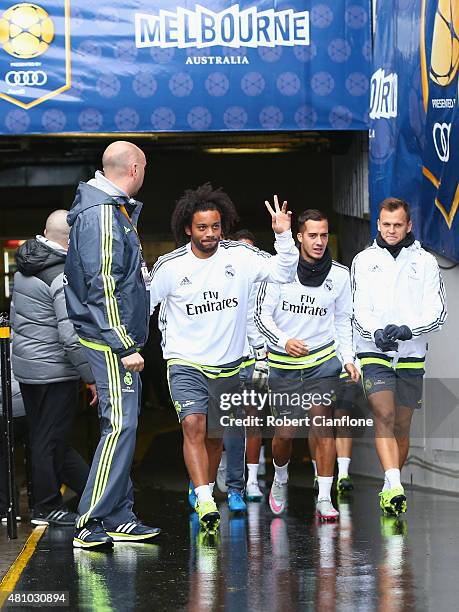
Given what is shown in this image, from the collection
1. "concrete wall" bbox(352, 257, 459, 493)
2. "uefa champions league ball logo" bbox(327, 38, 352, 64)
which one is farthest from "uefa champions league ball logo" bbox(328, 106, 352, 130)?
"concrete wall" bbox(352, 257, 459, 493)

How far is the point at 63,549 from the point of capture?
7207 mm

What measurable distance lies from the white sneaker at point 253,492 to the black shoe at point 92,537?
225 centimetres

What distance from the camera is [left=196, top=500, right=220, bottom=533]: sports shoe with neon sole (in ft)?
24.6

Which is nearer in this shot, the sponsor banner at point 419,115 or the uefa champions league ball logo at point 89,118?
the sponsor banner at point 419,115

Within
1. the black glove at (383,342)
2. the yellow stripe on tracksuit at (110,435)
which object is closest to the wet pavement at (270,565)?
the yellow stripe on tracksuit at (110,435)

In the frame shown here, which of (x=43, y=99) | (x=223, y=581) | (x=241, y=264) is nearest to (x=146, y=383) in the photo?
(x=43, y=99)

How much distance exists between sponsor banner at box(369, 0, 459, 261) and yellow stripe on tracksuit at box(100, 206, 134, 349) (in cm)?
288

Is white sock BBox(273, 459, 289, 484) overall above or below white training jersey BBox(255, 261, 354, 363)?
below

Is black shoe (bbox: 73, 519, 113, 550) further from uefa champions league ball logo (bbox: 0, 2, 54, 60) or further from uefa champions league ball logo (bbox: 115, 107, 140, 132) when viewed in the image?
uefa champions league ball logo (bbox: 0, 2, 54, 60)

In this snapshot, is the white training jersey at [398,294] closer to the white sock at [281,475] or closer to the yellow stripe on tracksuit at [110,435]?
the white sock at [281,475]

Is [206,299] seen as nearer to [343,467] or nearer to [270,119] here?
[343,467]

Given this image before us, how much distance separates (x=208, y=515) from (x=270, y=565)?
92 centimetres

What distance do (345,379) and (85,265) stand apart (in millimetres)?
2952

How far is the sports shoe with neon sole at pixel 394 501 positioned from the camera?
8.10 m
